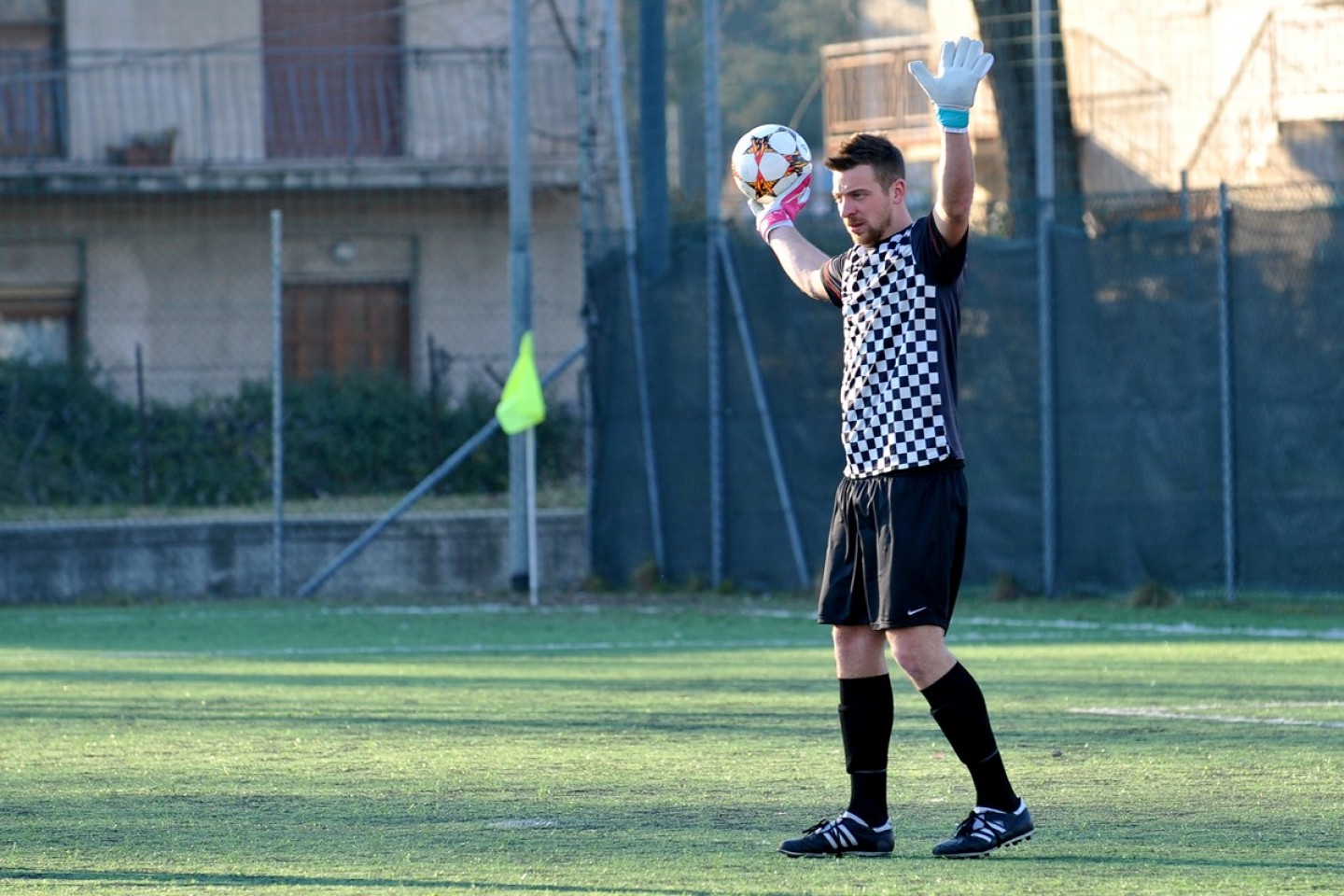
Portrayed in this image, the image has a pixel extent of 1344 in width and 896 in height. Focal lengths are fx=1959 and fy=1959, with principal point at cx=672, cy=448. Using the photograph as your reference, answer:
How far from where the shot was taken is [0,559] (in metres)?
14.7

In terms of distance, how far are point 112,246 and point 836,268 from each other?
1936 cm

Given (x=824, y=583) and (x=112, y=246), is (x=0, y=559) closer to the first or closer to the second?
(x=112, y=246)

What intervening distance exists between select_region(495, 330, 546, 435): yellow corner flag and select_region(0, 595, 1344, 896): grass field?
2.22 m

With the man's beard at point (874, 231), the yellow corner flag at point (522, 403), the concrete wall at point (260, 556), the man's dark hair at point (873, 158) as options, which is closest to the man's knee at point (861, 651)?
the man's beard at point (874, 231)

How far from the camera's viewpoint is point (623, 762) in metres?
6.64

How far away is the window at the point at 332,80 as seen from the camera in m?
23.4

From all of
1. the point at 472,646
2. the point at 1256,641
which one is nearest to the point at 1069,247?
the point at 1256,641

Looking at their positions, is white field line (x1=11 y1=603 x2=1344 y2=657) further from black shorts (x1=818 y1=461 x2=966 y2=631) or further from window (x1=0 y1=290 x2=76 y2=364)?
window (x1=0 y1=290 x2=76 y2=364)

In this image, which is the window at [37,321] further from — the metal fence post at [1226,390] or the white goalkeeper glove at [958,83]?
the white goalkeeper glove at [958,83]

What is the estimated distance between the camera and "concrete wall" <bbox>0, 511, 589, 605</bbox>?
1481 centimetres

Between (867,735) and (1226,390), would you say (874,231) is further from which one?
(1226,390)

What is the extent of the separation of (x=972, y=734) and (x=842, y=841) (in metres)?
0.43

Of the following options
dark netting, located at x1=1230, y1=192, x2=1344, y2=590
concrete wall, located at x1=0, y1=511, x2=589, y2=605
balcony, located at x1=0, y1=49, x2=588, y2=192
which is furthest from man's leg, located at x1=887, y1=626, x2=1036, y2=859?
balcony, located at x1=0, y1=49, x2=588, y2=192

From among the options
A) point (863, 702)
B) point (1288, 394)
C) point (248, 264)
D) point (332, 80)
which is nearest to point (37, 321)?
point (248, 264)
